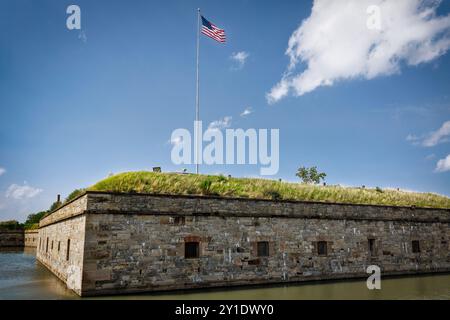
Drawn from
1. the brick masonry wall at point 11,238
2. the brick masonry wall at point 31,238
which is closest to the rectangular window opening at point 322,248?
the brick masonry wall at point 31,238

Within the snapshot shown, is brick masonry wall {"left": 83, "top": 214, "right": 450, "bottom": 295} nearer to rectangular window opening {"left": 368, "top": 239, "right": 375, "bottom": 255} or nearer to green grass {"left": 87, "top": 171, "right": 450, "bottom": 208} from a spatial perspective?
rectangular window opening {"left": 368, "top": 239, "right": 375, "bottom": 255}

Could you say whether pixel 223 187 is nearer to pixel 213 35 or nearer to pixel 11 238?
pixel 213 35

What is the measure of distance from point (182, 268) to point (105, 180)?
5.87 meters

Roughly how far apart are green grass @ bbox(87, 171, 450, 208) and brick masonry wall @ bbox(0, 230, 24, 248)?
4299 cm

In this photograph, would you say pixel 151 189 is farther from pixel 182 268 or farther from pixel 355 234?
pixel 355 234

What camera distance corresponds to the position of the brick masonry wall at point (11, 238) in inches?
1893

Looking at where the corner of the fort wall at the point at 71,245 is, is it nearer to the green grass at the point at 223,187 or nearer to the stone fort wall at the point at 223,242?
the stone fort wall at the point at 223,242

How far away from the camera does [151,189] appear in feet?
47.8

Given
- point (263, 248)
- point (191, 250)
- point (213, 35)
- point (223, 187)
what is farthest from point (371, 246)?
point (213, 35)

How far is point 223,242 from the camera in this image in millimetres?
13617

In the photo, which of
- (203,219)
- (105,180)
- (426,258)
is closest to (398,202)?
(426,258)

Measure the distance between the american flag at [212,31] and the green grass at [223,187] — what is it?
7.65 m

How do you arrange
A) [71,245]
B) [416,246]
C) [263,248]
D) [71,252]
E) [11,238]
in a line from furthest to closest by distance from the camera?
[11,238]
[416,246]
[263,248]
[71,245]
[71,252]

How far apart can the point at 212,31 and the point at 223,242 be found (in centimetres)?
1142
